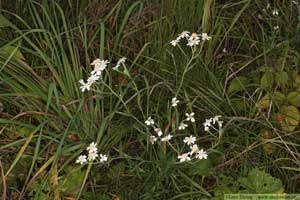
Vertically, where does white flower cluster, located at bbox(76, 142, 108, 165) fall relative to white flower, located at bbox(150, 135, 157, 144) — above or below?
below

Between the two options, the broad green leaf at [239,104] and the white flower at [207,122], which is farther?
the broad green leaf at [239,104]

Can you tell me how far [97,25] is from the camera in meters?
2.34

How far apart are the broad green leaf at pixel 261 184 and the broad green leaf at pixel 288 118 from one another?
0.23 m

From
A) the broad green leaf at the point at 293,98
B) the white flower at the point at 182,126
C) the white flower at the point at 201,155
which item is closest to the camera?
the white flower at the point at 201,155

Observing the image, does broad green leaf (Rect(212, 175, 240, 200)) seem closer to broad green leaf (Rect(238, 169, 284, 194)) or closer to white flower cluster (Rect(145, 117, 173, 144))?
broad green leaf (Rect(238, 169, 284, 194))

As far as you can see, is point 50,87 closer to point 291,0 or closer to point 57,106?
point 57,106

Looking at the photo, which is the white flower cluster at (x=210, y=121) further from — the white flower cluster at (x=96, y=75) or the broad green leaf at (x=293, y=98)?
the white flower cluster at (x=96, y=75)

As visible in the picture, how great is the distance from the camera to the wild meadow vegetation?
2.01 m

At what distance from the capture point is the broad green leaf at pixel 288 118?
2066 mm

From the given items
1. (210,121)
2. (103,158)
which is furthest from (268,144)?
(103,158)

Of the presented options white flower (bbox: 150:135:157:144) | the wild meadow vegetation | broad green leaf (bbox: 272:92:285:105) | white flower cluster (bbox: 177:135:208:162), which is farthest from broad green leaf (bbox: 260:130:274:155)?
white flower (bbox: 150:135:157:144)

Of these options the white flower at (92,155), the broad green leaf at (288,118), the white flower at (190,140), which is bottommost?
the white flower at (92,155)

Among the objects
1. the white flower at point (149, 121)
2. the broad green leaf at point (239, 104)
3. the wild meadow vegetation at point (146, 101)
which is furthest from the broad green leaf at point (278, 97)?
the white flower at point (149, 121)

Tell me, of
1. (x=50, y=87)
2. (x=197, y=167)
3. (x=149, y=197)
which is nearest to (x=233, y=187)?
(x=197, y=167)
